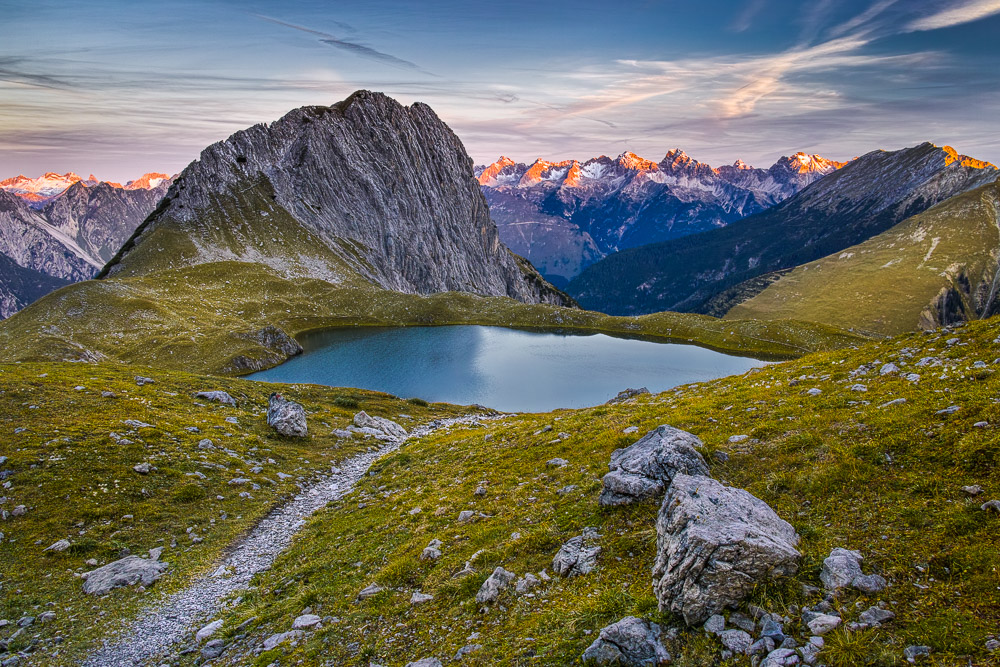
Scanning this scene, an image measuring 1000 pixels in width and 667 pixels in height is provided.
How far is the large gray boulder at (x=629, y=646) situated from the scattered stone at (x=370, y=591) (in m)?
7.95

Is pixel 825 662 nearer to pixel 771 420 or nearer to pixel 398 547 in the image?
pixel 771 420

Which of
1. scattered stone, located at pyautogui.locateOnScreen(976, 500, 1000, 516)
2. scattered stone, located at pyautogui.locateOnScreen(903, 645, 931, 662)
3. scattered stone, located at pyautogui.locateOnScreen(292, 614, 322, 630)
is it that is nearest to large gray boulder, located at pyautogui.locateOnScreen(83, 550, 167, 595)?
scattered stone, located at pyautogui.locateOnScreen(292, 614, 322, 630)

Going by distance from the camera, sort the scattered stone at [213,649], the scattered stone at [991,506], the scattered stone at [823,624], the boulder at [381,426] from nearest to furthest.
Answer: the scattered stone at [823,624], the scattered stone at [991,506], the scattered stone at [213,649], the boulder at [381,426]

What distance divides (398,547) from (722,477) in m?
11.7

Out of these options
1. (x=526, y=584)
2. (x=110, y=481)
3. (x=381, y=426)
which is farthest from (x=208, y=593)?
(x=381, y=426)

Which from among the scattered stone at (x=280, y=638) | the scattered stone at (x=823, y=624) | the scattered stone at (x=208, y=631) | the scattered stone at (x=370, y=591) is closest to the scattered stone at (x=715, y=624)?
the scattered stone at (x=823, y=624)

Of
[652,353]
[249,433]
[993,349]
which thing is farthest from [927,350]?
[652,353]

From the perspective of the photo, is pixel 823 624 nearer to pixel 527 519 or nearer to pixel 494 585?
pixel 494 585

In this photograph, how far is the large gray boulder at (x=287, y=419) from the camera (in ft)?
119

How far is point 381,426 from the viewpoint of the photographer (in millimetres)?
44438

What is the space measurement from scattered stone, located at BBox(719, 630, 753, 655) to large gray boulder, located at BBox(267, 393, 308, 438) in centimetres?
3419

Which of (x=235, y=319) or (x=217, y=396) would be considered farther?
(x=235, y=319)

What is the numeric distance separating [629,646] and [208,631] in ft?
46.4

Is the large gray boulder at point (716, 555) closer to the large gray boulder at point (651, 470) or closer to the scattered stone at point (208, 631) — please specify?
the large gray boulder at point (651, 470)
